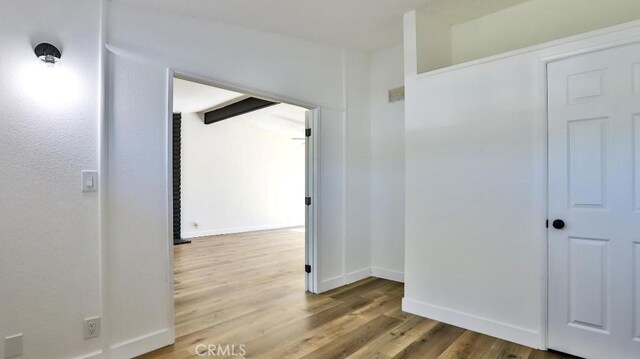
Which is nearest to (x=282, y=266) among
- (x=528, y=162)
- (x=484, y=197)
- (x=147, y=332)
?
(x=147, y=332)

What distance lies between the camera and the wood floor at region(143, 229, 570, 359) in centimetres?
233

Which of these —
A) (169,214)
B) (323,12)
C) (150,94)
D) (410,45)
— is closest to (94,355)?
(169,214)

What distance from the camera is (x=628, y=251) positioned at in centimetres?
207

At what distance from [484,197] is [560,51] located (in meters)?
1.15

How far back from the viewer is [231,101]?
246 inches

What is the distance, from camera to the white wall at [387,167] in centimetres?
390

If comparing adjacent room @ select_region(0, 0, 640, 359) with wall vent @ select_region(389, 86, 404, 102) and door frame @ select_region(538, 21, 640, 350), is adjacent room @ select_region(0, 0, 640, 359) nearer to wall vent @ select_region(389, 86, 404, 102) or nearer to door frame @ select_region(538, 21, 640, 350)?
door frame @ select_region(538, 21, 640, 350)

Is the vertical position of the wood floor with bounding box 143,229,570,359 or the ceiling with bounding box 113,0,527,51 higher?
the ceiling with bounding box 113,0,527,51

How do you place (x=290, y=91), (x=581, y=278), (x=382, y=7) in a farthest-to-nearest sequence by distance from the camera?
1. (x=290, y=91)
2. (x=382, y=7)
3. (x=581, y=278)

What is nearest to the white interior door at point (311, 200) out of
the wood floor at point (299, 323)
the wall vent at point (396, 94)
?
the wood floor at point (299, 323)

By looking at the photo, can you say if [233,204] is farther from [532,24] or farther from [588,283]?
[588,283]

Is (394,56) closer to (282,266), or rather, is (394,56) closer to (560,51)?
(560,51)

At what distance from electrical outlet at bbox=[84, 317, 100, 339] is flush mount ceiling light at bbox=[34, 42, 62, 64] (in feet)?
5.28

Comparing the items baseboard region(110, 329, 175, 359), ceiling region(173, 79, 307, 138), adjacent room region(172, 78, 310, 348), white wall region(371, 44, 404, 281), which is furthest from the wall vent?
baseboard region(110, 329, 175, 359)
